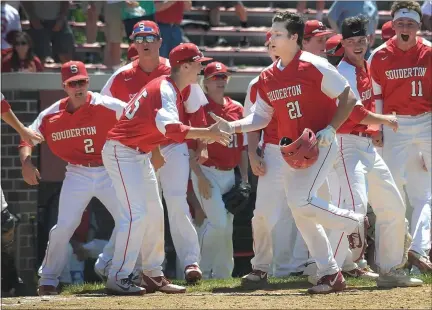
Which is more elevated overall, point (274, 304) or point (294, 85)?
point (294, 85)

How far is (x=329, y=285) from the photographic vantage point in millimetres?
9039

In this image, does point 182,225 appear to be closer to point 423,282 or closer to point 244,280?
point 244,280

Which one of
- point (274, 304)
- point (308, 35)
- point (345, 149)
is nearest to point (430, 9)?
point (308, 35)

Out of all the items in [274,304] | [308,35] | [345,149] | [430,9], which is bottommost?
[274,304]

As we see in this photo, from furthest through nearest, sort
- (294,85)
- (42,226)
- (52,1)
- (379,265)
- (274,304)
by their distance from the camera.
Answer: (52,1), (42,226), (379,265), (294,85), (274,304)

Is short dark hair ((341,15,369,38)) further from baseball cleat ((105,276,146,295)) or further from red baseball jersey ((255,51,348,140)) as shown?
baseball cleat ((105,276,146,295))

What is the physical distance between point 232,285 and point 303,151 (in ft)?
6.24

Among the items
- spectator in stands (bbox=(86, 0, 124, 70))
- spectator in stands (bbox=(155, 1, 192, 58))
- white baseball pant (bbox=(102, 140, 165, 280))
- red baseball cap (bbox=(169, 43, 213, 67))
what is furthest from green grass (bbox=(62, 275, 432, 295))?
spectator in stands (bbox=(86, 0, 124, 70))

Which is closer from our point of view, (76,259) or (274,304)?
(274,304)

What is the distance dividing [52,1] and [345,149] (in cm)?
580

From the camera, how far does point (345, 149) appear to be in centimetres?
979

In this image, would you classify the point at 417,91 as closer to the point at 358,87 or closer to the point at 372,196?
the point at 358,87

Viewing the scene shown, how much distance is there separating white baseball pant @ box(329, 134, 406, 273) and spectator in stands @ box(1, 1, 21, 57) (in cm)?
556

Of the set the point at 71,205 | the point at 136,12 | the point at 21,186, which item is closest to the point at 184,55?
the point at 71,205
